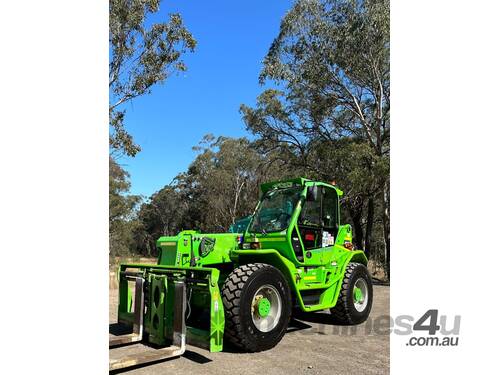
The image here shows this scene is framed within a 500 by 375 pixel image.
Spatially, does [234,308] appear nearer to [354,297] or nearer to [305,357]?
[305,357]

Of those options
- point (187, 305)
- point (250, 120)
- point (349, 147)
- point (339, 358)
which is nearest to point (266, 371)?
point (339, 358)

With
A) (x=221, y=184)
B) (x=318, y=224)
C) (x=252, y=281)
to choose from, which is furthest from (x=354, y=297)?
(x=221, y=184)

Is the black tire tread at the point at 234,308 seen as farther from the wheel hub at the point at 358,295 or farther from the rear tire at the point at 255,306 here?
the wheel hub at the point at 358,295

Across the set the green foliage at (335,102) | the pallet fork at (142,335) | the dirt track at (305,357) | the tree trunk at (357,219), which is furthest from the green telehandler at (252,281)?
the tree trunk at (357,219)

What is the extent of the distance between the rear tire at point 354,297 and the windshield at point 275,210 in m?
1.73

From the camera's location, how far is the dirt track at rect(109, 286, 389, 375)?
476cm

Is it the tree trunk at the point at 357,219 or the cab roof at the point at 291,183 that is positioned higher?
the cab roof at the point at 291,183

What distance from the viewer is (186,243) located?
6.33 meters

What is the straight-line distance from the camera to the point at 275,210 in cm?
704

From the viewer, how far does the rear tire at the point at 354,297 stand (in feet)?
24.0

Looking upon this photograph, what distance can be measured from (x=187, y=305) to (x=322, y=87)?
15195mm

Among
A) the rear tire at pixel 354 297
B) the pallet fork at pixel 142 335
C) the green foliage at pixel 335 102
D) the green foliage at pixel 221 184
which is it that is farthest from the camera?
the green foliage at pixel 221 184

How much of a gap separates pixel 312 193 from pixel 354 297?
2.42 meters

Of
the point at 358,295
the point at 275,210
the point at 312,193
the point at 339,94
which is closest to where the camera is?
the point at 312,193
